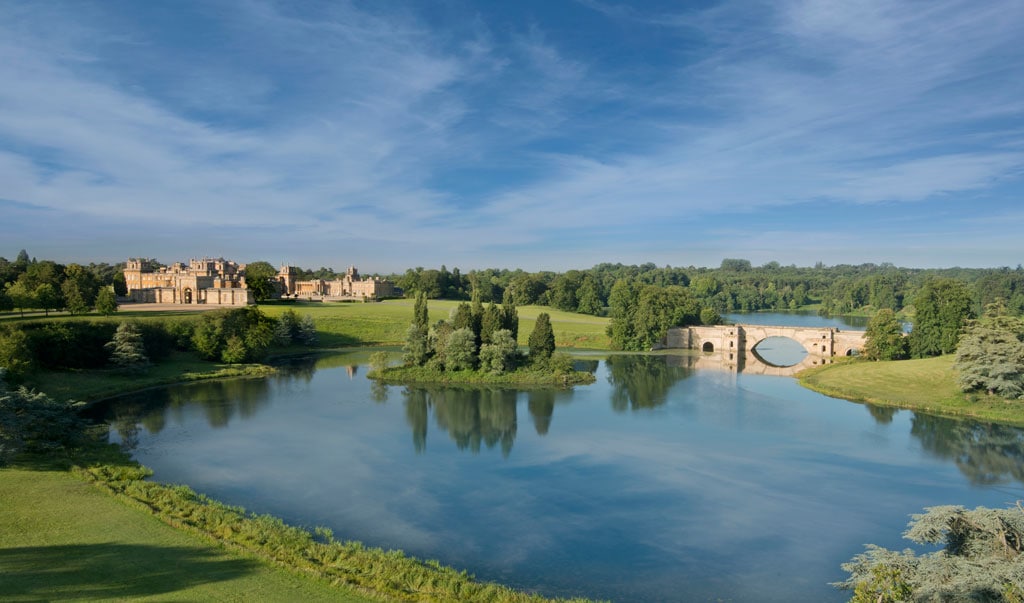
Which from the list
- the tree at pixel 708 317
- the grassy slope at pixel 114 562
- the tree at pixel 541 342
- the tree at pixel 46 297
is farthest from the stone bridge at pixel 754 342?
the tree at pixel 46 297

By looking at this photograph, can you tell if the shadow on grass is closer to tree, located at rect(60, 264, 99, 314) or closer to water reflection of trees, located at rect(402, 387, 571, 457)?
water reflection of trees, located at rect(402, 387, 571, 457)

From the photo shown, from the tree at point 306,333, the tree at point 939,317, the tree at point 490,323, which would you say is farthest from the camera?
the tree at point 306,333

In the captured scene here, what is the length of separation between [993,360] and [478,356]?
29.7 metres

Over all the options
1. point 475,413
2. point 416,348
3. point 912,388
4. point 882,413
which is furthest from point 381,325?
point 912,388

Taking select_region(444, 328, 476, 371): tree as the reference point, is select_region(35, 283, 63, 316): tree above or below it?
above

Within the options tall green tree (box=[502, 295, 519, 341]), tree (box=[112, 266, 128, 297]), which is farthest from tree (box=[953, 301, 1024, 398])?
tree (box=[112, 266, 128, 297])

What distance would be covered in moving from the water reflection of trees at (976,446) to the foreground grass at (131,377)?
4006 centimetres

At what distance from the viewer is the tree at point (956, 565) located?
9875 mm

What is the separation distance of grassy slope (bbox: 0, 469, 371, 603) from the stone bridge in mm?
43683

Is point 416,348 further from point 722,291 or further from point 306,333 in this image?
point 722,291

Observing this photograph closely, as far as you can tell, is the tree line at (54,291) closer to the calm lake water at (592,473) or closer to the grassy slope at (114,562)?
the calm lake water at (592,473)

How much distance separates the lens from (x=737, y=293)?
388 feet

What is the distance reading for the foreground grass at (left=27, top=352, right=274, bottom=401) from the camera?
3181 centimetres

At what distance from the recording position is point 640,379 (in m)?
43.5
